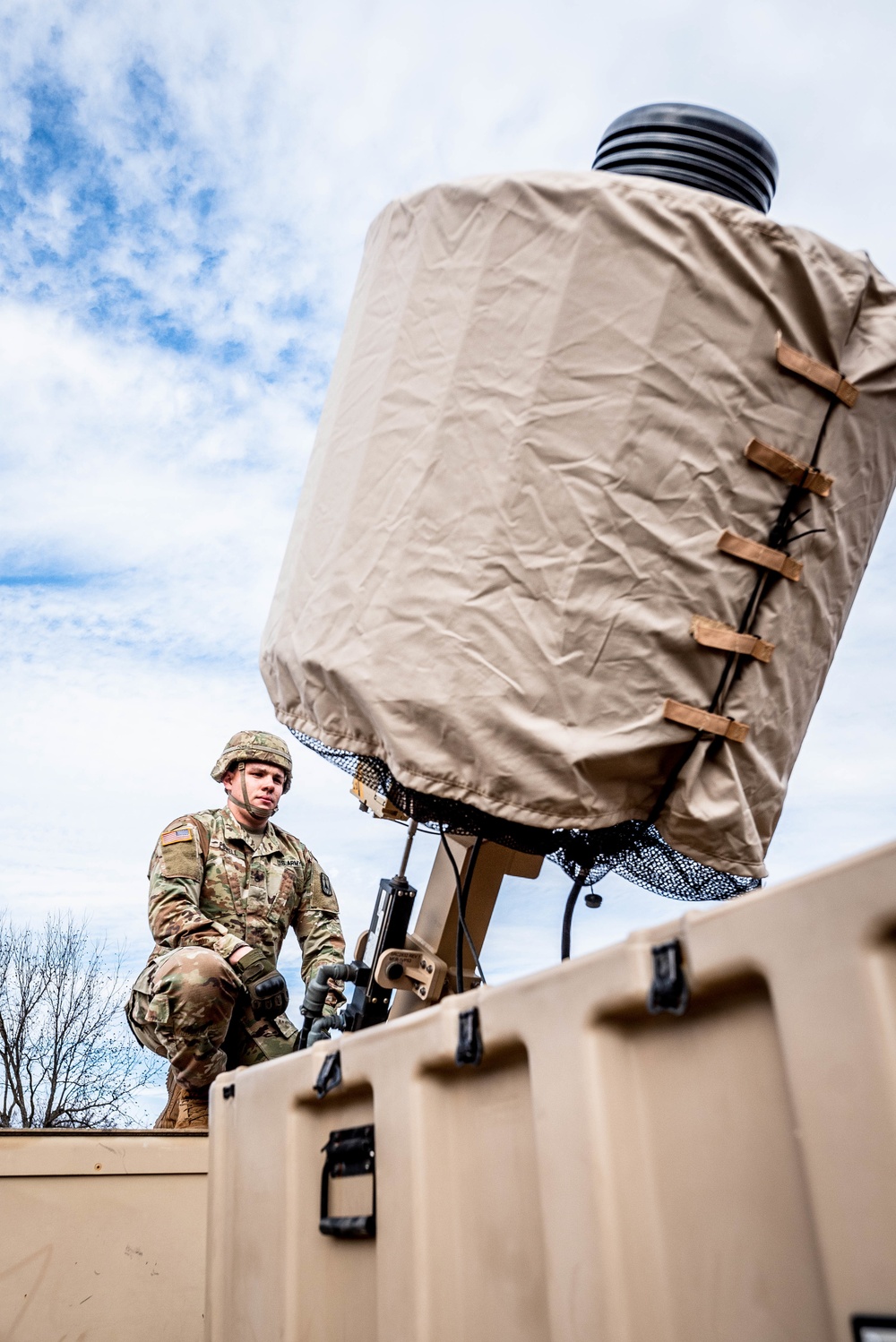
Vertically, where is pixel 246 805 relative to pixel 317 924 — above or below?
above

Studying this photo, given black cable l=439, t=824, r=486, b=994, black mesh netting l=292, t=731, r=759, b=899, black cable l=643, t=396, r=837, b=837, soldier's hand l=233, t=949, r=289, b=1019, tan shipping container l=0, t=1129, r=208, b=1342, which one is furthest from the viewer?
soldier's hand l=233, t=949, r=289, b=1019

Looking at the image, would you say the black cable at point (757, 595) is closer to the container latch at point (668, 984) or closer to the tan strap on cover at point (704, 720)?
the tan strap on cover at point (704, 720)

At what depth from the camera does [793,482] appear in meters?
1.88

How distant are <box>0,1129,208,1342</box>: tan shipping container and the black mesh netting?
4.60 feet

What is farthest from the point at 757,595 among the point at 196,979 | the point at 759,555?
the point at 196,979


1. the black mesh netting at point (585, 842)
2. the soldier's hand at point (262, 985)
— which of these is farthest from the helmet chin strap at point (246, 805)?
the black mesh netting at point (585, 842)

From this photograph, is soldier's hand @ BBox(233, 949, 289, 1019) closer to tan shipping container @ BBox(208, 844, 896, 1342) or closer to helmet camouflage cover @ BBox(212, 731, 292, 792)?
helmet camouflage cover @ BBox(212, 731, 292, 792)

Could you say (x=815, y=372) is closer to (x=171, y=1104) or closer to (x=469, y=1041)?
(x=469, y=1041)

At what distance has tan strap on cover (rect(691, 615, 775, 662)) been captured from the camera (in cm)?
183

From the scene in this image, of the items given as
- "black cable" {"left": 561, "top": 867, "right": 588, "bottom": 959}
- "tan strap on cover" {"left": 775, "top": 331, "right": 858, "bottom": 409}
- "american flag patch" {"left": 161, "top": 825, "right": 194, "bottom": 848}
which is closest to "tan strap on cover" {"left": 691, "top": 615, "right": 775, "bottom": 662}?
"tan strap on cover" {"left": 775, "top": 331, "right": 858, "bottom": 409}

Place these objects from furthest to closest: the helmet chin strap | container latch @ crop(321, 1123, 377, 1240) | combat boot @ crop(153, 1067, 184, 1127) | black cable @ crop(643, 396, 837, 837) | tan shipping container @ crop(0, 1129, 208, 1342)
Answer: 1. the helmet chin strap
2. combat boot @ crop(153, 1067, 184, 1127)
3. tan shipping container @ crop(0, 1129, 208, 1342)
4. black cable @ crop(643, 396, 837, 837)
5. container latch @ crop(321, 1123, 377, 1240)

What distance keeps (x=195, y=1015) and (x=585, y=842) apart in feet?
6.70

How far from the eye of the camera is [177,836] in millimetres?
4375

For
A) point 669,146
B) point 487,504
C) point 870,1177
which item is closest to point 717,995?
point 870,1177
